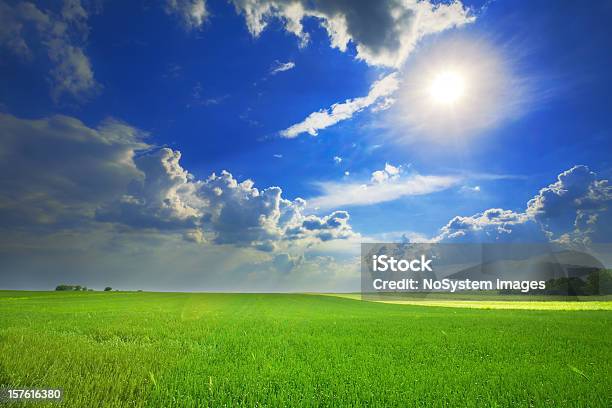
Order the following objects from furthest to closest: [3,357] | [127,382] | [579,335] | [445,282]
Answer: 1. [445,282]
2. [579,335]
3. [3,357]
4. [127,382]

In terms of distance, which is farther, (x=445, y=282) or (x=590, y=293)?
(x=445, y=282)

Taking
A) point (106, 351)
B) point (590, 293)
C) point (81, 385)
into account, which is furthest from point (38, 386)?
point (590, 293)

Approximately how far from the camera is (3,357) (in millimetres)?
8602

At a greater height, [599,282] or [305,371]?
[599,282]

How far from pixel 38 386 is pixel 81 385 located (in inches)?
34.8

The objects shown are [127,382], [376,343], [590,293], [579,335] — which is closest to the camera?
[127,382]

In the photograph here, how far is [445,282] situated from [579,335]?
100 meters

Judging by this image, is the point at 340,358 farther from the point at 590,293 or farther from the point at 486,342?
the point at 590,293

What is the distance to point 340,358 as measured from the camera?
405 inches

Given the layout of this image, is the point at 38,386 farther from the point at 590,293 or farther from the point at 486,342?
the point at 590,293

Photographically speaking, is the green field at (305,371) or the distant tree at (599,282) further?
the distant tree at (599,282)

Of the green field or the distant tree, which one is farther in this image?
the distant tree

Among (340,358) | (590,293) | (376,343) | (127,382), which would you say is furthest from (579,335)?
(590,293)

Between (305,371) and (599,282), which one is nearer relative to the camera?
(305,371)
